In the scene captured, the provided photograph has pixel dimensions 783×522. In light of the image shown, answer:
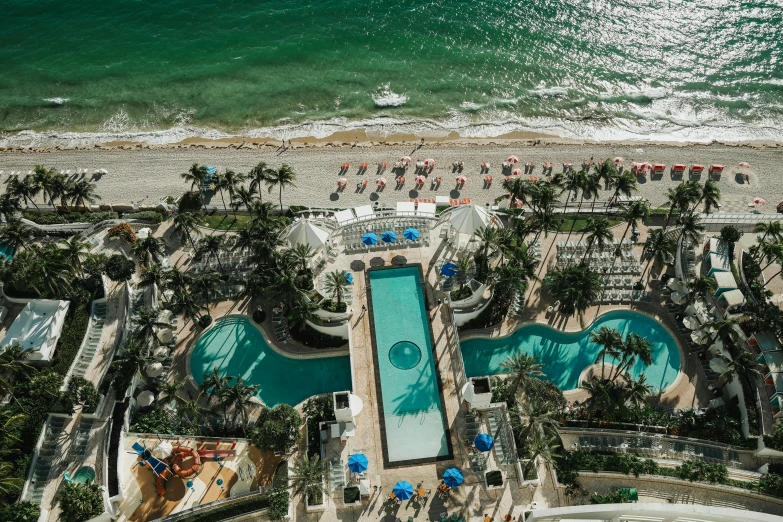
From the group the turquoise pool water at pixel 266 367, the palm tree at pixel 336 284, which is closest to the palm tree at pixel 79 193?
the turquoise pool water at pixel 266 367

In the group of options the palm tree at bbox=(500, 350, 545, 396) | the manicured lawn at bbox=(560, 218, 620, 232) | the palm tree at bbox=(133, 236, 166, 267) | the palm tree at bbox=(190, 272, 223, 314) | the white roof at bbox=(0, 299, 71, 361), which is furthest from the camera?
the manicured lawn at bbox=(560, 218, 620, 232)

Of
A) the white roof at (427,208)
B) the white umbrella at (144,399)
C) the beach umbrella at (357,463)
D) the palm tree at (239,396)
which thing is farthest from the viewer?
the white roof at (427,208)

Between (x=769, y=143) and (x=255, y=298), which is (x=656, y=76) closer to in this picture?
(x=769, y=143)

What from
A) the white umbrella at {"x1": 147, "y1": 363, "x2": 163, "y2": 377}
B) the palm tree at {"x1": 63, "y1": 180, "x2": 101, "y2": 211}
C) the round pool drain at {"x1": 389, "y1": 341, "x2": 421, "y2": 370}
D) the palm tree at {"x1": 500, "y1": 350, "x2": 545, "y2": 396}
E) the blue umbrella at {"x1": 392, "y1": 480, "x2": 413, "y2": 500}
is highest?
the palm tree at {"x1": 63, "y1": 180, "x2": 101, "y2": 211}

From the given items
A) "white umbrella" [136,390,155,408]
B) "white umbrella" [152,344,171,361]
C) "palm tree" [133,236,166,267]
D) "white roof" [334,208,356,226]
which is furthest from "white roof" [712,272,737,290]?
"palm tree" [133,236,166,267]

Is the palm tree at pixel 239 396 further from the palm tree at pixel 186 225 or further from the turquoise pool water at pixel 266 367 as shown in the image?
the palm tree at pixel 186 225

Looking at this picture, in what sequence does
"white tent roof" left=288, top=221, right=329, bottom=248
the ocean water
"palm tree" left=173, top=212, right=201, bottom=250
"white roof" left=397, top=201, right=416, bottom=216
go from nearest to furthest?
"white tent roof" left=288, top=221, right=329, bottom=248, "palm tree" left=173, top=212, right=201, bottom=250, "white roof" left=397, top=201, right=416, bottom=216, the ocean water

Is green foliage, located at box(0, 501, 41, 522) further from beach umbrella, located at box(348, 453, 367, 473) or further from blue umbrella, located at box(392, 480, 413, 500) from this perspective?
blue umbrella, located at box(392, 480, 413, 500)
